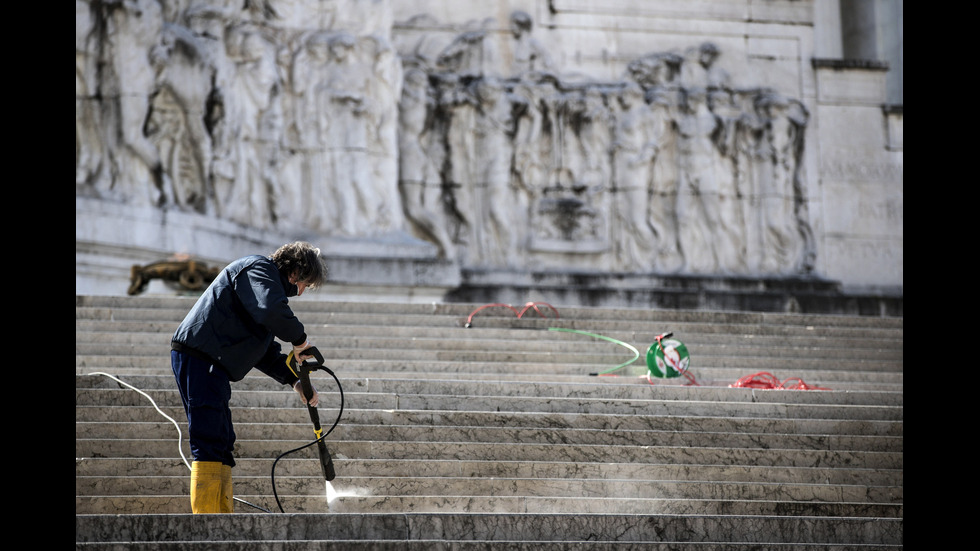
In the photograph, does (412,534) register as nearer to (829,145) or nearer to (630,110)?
(630,110)

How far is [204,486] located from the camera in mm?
4711

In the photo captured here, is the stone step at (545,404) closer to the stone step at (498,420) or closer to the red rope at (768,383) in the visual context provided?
the stone step at (498,420)

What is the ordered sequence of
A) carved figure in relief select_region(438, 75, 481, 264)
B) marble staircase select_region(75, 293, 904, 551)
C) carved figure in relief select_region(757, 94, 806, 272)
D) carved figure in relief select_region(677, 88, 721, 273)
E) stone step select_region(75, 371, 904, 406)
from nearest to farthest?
marble staircase select_region(75, 293, 904, 551)
stone step select_region(75, 371, 904, 406)
carved figure in relief select_region(438, 75, 481, 264)
carved figure in relief select_region(677, 88, 721, 273)
carved figure in relief select_region(757, 94, 806, 272)

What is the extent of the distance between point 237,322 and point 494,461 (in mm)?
1752

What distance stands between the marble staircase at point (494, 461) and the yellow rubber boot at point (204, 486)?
227mm

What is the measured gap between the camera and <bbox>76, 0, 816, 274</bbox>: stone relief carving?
12344 mm

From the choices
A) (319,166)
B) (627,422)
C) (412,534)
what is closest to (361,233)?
(319,166)

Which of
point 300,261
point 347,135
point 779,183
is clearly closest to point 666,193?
point 779,183

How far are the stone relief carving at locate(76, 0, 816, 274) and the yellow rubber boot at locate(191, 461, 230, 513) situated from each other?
780cm

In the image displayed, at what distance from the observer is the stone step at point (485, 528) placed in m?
4.25

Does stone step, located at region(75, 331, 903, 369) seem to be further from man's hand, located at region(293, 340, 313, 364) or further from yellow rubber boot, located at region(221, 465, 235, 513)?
man's hand, located at region(293, 340, 313, 364)

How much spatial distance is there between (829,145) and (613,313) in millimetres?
7608

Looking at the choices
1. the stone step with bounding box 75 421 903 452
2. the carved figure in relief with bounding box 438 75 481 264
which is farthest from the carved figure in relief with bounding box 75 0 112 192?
the stone step with bounding box 75 421 903 452

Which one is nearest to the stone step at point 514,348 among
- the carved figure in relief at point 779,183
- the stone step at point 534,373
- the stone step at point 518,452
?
the stone step at point 534,373
